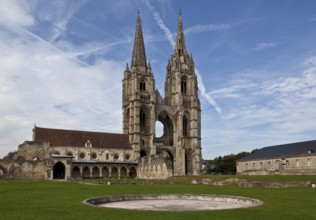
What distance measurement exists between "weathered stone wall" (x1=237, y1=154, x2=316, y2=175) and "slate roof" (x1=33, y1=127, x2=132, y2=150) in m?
25.9

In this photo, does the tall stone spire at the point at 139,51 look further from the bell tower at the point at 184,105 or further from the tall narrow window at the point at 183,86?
the tall narrow window at the point at 183,86

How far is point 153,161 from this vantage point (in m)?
67.8

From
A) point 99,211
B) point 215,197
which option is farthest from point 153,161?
point 99,211

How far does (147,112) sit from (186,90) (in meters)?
12.7

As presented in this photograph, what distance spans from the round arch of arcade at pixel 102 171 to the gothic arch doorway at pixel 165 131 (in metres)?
14.4

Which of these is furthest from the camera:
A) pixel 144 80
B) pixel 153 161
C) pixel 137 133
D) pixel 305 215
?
pixel 144 80

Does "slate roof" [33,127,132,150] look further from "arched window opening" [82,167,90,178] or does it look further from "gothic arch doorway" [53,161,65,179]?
"gothic arch doorway" [53,161,65,179]

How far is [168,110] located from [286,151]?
1092 inches

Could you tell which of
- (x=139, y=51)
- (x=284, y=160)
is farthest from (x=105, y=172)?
(x=284, y=160)

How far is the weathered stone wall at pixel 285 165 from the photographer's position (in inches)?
2301

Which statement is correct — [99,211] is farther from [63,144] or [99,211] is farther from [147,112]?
[147,112]

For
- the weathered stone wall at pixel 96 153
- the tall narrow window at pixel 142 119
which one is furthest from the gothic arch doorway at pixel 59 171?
the tall narrow window at pixel 142 119

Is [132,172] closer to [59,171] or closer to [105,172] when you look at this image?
[105,172]

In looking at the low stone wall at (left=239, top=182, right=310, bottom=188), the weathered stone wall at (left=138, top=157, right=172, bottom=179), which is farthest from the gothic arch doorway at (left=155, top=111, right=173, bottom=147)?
the low stone wall at (left=239, top=182, right=310, bottom=188)
